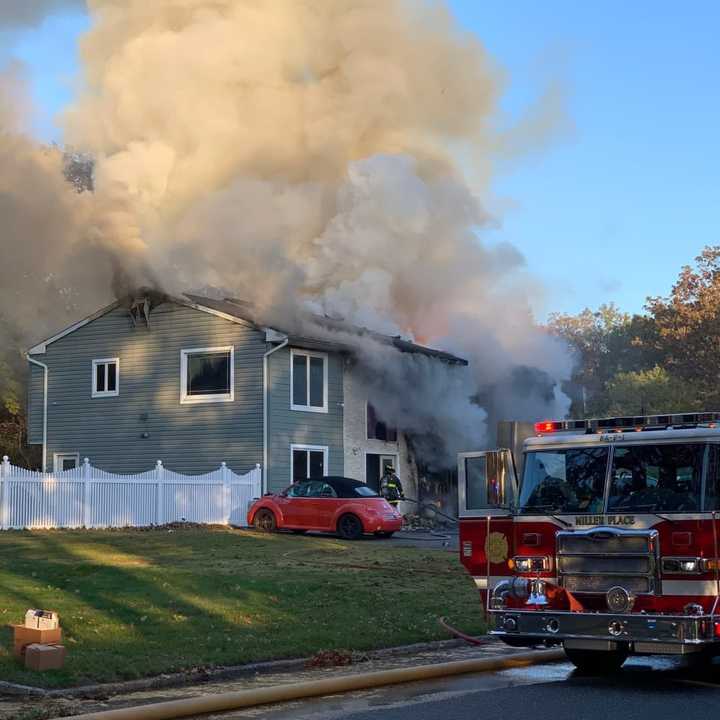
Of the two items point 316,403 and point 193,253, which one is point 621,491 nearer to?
point 316,403

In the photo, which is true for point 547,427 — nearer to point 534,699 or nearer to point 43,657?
point 534,699

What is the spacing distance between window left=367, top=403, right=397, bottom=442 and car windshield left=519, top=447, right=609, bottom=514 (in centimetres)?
2384

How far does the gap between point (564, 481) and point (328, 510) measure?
53.8 feet

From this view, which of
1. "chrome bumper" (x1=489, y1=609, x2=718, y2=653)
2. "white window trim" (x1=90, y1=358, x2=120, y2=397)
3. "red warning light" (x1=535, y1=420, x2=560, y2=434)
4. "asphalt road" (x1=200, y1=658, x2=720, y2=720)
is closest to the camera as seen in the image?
"asphalt road" (x1=200, y1=658, x2=720, y2=720)

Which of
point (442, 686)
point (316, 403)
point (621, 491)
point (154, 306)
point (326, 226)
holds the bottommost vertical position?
point (442, 686)

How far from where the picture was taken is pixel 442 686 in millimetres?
10578

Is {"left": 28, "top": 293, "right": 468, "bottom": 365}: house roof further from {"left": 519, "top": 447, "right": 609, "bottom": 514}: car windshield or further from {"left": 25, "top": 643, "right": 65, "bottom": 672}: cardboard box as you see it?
{"left": 25, "top": 643, "right": 65, "bottom": 672}: cardboard box

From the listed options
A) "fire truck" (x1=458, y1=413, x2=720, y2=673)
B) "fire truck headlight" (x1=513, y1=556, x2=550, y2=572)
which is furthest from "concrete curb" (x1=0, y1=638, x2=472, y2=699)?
"fire truck headlight" (x1=513, y1=556, x2=550, y2=572)

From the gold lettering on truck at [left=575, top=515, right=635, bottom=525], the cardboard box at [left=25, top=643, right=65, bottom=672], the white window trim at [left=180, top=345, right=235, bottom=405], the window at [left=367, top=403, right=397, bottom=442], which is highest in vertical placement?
the white window trim at [left=180, top=345, right=235, bottom=405]

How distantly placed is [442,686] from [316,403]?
892 inches

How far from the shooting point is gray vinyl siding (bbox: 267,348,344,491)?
104 ft

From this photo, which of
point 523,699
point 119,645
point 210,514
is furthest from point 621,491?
point 210,514

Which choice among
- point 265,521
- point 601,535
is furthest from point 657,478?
point 265,521

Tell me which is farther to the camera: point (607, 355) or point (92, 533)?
point (607, 355)
